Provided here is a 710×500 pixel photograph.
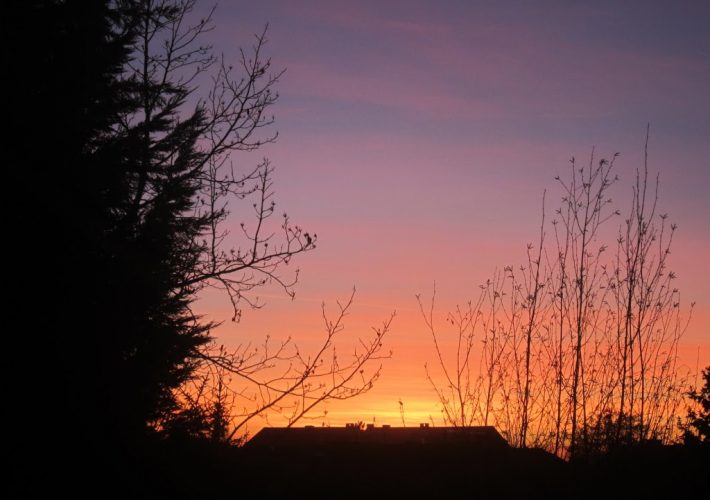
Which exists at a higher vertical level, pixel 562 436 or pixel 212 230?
pixel 212 230

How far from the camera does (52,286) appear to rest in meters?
7.38

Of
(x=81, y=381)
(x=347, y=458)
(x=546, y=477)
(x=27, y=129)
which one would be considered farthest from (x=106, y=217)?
(x=546, y=477)

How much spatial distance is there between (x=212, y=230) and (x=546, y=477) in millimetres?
6090

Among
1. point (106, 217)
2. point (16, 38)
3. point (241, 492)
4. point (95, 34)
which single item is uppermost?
point (95, 34)

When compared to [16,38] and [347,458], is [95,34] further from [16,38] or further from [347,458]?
[347,458]

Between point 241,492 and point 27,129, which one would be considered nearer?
point 241,492

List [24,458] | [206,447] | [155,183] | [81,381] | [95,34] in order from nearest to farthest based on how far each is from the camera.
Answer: [24,458], [81,381], [206,447], [95,34], [155,183]

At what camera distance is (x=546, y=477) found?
8344mm

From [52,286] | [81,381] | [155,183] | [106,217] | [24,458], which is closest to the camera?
[24,458]

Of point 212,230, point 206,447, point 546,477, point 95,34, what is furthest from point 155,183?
point 546,477

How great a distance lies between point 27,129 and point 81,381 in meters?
3.07

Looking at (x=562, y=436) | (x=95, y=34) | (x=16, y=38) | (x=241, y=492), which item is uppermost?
(x=95, y=34)

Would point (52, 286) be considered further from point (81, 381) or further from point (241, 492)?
point (241, 492)

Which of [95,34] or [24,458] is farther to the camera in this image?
[95,34]
